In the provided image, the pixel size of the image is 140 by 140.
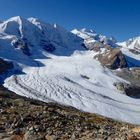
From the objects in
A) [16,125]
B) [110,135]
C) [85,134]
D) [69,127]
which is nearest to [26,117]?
[16,125]

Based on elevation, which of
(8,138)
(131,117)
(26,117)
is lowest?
(8,138)

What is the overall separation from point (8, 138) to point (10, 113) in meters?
5.38

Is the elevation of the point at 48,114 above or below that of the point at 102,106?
below

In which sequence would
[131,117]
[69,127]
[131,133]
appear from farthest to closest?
[131,117] → [69,127] → [131,133]

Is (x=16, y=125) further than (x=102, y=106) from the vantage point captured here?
No

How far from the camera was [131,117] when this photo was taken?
183 metres

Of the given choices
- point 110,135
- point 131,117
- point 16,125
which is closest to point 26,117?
point 16,125

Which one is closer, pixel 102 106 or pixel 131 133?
pixel 131 133

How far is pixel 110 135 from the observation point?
56.2 feet

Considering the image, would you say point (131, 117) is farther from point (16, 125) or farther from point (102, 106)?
point (16, 125)

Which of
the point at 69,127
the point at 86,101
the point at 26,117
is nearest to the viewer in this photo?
the point at 69,127

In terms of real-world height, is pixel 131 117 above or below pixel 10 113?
above

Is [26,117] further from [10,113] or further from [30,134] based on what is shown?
[30,134]

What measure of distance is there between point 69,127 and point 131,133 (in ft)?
13.0
